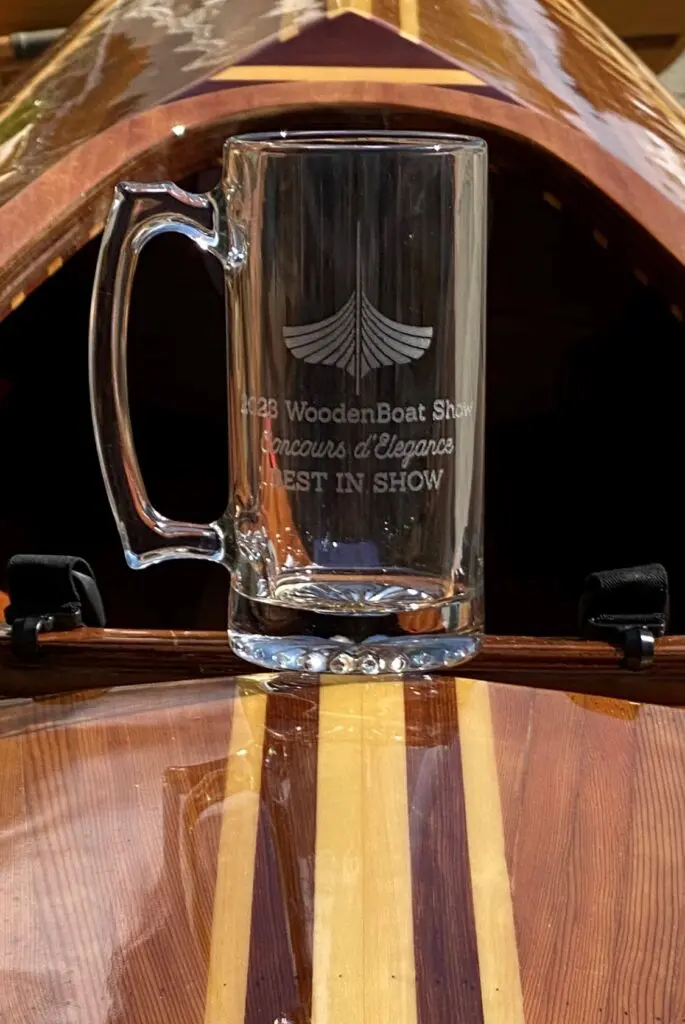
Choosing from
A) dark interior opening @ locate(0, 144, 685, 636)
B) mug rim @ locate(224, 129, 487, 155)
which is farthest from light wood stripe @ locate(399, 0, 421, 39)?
mug rim @ locate(224, 129, 487, 155)

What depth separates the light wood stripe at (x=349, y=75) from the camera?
2.43ft

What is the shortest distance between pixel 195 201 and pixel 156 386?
2.08 feet

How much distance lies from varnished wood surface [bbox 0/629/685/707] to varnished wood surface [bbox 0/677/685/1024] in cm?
2

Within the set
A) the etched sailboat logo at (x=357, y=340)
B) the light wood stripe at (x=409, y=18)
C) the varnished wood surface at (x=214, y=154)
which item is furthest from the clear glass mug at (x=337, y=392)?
the light wood stripe at (x=409, y=18)

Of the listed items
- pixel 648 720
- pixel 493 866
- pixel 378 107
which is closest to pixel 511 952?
pixel 493 866

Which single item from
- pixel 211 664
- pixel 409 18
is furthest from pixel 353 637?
pixel 409 18

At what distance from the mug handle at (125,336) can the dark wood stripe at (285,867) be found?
8 centimetres

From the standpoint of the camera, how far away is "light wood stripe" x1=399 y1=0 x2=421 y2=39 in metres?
0.79

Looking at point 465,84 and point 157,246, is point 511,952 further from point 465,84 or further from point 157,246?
point 157,246

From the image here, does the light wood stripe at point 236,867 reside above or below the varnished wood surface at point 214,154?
below

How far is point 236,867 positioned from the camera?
1.23 feet

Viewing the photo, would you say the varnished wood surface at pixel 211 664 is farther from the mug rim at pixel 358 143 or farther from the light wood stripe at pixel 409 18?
the light wood stripe at pixel 409 18

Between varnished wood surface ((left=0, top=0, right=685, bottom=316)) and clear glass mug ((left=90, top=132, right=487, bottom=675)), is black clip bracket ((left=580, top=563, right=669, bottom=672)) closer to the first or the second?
clear glass mug ((left=90, top=132, right=487, bottom=675))

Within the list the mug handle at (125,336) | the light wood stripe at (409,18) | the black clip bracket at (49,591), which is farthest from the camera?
the light wood stripe at (409,18)
